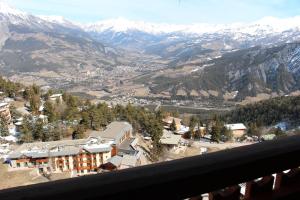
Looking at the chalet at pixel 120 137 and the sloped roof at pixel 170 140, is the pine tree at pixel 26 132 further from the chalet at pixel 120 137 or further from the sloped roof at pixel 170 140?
the sloped roof at pixel 170 140

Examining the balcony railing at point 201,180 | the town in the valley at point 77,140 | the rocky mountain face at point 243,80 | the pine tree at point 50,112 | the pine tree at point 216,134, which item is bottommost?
the rocky mountain face at point 243,80

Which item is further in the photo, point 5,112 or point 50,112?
point 5,112

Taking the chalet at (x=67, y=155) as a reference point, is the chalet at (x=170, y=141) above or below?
below

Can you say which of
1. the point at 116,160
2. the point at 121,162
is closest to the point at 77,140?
the point at 116,160

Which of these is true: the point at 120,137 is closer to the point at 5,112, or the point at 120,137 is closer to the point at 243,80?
the point at 5,112

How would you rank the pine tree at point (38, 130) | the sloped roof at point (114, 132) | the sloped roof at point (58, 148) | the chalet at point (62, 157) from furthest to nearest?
the pine tree at point (38, 130), the sloped roof at point (114, 132), the sloped roof at point (58, 148), the chalet at point (62, 157)

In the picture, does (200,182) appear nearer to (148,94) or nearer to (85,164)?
(85,164)

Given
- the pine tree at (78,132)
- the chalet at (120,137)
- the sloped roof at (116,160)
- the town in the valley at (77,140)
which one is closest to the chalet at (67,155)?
the town in the valley at (77,140)
